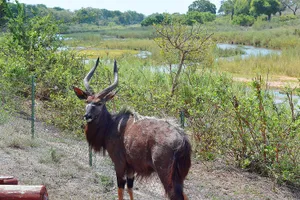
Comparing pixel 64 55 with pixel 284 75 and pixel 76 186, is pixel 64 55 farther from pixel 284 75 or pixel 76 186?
pixel 284 75

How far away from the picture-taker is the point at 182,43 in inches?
506

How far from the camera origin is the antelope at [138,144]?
630 cm

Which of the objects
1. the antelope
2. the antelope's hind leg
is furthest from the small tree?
the antelope's hind leg

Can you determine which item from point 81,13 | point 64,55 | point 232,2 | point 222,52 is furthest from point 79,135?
point 232,2

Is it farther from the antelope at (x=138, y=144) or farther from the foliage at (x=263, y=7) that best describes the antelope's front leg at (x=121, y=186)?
the foliage at (x=263, y=7)

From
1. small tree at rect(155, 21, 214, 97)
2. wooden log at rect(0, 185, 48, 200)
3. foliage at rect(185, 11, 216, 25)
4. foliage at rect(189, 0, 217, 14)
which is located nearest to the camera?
wooden log at rect(0, 185, 48, 200)

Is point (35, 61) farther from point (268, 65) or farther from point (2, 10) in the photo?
point (268, 65)

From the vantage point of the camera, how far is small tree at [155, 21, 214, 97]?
42.1 ft

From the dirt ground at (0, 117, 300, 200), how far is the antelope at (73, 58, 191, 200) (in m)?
0.68

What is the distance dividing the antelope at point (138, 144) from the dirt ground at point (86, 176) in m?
0.68

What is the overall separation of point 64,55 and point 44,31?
231 centimetres

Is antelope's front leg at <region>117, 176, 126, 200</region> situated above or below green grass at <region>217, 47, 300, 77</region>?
above

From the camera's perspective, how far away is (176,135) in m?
6.40

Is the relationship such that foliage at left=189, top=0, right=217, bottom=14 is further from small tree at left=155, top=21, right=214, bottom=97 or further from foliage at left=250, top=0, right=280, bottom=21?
Result: small tree at left=155, top=21, right=214, bottom=97
